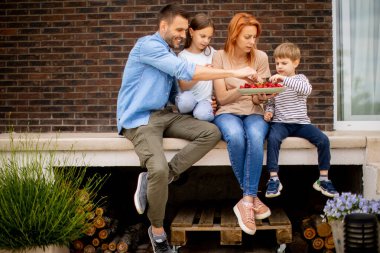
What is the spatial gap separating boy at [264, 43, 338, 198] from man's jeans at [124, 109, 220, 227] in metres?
0.47

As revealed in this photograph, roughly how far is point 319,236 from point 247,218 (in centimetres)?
90

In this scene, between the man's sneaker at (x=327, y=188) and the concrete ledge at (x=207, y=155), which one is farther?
the concrete ledge at (x=207, y=155)

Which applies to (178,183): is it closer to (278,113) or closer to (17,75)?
(278,113)

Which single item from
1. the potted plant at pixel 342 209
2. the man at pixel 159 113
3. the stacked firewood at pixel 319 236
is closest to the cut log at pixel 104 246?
the man at pixel 159 113

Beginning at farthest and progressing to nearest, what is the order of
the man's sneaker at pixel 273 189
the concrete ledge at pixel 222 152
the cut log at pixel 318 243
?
the cut log at pixel 318 243 < the concrete ledge at pixel 222 152 < the man's sneaker at pixel 273 189

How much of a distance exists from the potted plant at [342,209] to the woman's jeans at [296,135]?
0.44 m

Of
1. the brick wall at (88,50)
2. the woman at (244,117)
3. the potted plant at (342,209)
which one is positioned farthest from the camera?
the brick wall at (88,50)

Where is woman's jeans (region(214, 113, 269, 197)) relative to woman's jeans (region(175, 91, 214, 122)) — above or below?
below

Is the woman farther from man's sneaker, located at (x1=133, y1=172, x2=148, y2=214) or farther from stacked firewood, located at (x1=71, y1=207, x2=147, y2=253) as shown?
stacked firewood, located at (x1=71, y1=207, x2=147, y2=253)

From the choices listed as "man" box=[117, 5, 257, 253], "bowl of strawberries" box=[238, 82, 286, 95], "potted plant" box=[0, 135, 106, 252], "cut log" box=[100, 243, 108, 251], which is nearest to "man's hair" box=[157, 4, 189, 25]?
"man" box=[117, 5, 257, 253]

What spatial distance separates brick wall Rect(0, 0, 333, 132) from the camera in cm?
576

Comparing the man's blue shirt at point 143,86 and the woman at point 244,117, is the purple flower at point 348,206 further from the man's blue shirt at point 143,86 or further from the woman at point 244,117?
the man's blue shirt at point 143,86

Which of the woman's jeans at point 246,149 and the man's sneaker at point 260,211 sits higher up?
the woman's jeans at point 246,149

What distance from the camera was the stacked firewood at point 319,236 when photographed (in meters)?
4.34
